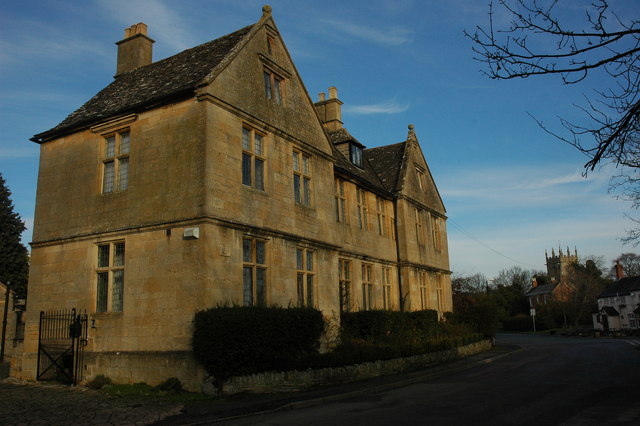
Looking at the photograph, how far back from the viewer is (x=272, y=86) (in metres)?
18.3

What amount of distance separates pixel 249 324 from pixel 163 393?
2754mm

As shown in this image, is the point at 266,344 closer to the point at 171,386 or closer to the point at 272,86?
the point at 171,386

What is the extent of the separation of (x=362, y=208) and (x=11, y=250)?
87.7 feet

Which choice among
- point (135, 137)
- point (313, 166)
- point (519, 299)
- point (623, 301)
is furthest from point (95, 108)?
point (519, 299)

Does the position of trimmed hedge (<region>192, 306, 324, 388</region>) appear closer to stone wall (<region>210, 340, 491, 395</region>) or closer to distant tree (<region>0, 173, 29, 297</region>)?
stone wall (<region>210, 340, 491, 395</region>)

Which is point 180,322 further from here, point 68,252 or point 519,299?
point 519,299

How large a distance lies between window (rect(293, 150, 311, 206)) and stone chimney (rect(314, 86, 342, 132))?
11.3m

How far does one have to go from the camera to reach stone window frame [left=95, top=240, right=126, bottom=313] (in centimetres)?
1555

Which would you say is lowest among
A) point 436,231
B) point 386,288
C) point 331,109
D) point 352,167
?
point 386,288

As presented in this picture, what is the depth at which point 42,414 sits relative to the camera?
10.8 m

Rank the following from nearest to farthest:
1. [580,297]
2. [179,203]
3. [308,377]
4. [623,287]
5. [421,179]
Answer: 1. [308,377]
2. [179,203]
3. [421,179]
4. [623,287]
5. [580,297]

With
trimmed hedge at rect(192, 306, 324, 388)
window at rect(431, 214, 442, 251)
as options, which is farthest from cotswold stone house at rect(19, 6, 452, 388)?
window at rect(431, 214, 442, 251)

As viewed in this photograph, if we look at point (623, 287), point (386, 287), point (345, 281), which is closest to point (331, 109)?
point (386, 287)

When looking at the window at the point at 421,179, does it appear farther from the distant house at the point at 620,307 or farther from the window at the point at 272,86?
the distant house at the point at 620,307
